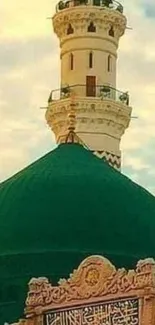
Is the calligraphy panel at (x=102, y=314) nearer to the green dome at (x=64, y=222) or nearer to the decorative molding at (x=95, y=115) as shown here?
the green dome at (x=64, y=222)

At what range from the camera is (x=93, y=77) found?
2784cm

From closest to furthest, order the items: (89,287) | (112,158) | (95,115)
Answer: (89,287), (95,115), (112,158)

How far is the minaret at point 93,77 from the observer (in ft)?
90.2

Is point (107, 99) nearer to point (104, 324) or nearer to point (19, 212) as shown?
point (19, 212)

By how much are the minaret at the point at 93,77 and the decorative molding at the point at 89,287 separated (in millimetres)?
12930

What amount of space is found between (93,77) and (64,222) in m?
10.5

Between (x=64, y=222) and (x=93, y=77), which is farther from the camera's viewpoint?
(x=93, y=77)

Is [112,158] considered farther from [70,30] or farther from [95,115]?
[70,30]

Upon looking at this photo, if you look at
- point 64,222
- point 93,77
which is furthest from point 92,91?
point 64,222

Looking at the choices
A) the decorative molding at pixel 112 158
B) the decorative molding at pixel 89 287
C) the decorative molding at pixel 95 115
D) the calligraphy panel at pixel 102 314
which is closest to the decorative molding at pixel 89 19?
the decorative molding at pixel 95 115

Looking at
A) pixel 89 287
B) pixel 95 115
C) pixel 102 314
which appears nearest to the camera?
pixel 102 314

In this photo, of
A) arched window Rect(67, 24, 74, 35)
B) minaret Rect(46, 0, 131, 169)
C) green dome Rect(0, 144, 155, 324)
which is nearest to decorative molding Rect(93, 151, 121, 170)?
minaret Rect(46, 0, 131, 169)

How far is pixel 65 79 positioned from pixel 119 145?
181cm

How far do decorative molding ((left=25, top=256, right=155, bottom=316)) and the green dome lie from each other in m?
2.33
